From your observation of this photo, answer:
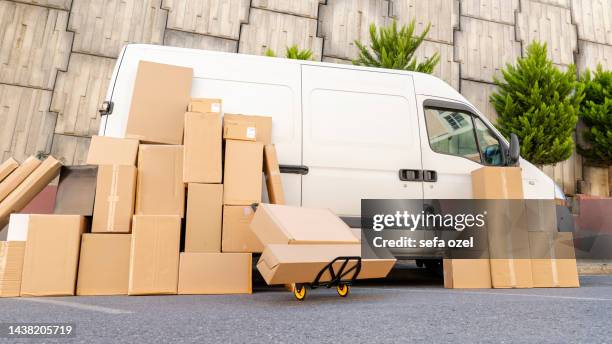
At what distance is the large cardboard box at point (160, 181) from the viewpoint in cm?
351

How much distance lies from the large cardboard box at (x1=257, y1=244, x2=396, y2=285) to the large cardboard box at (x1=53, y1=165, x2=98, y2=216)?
1.66 m

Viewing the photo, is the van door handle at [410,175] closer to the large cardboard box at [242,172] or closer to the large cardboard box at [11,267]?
the large cardboard box at [242,172]

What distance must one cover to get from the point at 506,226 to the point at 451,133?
110 centimetres

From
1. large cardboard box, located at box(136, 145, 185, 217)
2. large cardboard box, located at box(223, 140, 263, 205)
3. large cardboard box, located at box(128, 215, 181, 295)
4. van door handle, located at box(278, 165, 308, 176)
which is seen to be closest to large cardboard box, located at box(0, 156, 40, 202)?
large cardboard box, located at box(136, 145, 185, 217)

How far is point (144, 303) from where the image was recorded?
2.80 m

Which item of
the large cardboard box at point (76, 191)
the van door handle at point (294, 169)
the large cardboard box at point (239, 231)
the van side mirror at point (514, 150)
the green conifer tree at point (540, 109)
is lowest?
the large cardboard box at point (239, 231)

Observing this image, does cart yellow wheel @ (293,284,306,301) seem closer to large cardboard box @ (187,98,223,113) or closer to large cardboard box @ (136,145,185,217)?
large cardboard box @ (136,145,185,217)

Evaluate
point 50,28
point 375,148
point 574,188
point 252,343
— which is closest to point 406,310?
point 252,343

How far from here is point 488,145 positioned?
4598 millimetres

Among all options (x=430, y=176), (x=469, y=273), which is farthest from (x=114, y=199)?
(x=469, y=273)

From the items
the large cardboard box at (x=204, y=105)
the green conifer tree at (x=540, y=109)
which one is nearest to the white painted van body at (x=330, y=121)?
the large cardboard box at (x=204, y=105)

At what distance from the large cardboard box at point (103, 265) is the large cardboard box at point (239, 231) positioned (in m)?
0.78

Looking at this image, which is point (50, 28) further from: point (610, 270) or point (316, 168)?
point (610, 270)

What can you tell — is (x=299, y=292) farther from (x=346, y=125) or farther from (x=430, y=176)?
(x=430, y=176)
